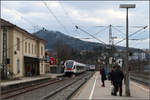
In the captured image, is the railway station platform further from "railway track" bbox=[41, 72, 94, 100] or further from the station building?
the station building

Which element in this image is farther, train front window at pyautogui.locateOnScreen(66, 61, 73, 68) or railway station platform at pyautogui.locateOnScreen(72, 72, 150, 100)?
train front window at pyautogui.locateOnScreen(66, 61, 73, 68)

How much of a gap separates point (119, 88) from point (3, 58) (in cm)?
2599

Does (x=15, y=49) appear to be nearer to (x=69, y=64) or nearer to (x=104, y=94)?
(x=69, y=64)

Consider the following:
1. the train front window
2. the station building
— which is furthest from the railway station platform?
the train front window

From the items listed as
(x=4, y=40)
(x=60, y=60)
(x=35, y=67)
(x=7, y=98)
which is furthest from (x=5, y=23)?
(x=60, y=60)

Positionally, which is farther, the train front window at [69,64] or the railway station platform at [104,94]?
the train front window at [69,64]

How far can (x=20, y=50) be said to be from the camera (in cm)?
4669

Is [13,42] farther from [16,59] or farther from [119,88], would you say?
[119,88]

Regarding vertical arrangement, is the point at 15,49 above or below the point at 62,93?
above

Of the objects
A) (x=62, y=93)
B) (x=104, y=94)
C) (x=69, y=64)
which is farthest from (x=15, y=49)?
(x=104, y=94)

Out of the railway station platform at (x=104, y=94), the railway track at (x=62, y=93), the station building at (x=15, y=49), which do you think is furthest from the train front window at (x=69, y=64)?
the railway station platform at (x=104, y=94)

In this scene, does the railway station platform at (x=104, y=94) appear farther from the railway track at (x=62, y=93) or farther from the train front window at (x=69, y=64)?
the train front window at (x=69, y=64)

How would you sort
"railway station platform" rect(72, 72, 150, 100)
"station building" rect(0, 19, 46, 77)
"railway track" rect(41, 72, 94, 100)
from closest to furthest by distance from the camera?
"railway station platform" rect(72, 72, 150, 100), "railway track" rect(41, 72, 94, 100), "station building" rect(0, 19, 46, 77)

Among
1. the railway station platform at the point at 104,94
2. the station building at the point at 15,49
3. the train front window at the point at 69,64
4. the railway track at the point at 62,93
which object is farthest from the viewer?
the train front window at the point at 69,64
